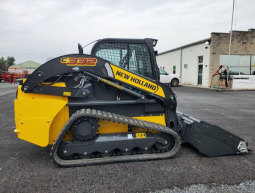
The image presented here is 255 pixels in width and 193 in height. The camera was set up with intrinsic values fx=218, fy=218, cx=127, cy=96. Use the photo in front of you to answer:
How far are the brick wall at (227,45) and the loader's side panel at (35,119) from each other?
61.7ft

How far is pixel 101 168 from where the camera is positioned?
3.45 m

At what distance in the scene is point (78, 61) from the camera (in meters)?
3.69

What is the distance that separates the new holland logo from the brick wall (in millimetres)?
18284

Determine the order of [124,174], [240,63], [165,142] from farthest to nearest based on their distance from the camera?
[240,63] < [165,142] < [124,174]

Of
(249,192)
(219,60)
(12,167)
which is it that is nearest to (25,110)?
(12,167)

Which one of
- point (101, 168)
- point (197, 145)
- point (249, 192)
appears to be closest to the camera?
point (249, 192)

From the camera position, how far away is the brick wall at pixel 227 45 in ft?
64.7

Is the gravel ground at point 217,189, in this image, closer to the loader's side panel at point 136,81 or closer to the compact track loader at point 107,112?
the compact track loader at point 107,112

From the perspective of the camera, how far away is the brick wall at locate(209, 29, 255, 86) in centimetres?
1972

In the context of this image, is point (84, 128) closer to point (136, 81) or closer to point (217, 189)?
point (136, 81)

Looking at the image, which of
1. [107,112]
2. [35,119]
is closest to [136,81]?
[107,112]

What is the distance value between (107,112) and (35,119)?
1.19 m

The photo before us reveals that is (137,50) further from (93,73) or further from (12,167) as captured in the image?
(12,167)

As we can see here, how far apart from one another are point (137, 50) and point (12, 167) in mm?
2945
